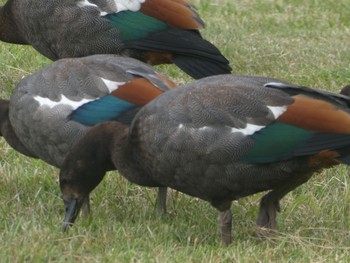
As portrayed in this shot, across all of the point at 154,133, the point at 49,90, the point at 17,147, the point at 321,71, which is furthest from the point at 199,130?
the point at 321,71

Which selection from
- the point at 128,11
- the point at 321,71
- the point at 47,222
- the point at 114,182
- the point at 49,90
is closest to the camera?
the point at 47,222

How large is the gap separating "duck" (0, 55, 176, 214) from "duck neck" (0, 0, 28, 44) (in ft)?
6.58

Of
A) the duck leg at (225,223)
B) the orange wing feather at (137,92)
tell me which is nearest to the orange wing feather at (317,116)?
the duck leg at (225,223)

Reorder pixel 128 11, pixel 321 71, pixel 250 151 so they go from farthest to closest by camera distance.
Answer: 1. pixel 321 71
2. pixel 128 11
3. pixel 250 151

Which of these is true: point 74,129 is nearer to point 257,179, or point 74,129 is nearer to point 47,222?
point 47,222

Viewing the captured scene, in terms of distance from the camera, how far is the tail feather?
7.81m

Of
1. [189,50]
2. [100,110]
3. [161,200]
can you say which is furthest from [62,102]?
[189,50]

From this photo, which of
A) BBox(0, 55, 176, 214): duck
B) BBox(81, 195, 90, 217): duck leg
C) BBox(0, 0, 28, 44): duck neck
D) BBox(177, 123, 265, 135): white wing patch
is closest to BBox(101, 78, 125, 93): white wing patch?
BBox(0, 55, 176, 214): duck

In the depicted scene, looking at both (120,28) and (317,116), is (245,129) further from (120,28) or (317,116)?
(120,28)

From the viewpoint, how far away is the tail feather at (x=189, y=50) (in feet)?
25.6

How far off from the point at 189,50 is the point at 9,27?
5.30 feet

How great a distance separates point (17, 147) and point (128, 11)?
1.68 metres

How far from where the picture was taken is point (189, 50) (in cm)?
786

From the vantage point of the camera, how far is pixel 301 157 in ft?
18.5
